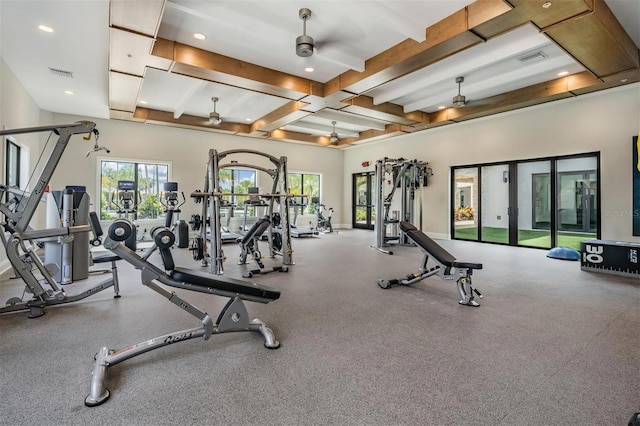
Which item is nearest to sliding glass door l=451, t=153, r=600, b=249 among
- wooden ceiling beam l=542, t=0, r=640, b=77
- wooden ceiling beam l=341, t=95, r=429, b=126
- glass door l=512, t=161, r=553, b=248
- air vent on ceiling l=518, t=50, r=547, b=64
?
glass door l=512, t=161, r=553, b=248

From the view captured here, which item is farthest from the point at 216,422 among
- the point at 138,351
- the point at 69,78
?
the point at 69,78

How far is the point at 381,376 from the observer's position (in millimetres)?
1958

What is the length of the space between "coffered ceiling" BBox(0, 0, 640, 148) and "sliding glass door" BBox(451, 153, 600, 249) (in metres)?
1.52

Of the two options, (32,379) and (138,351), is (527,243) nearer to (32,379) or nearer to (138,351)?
(138,351)

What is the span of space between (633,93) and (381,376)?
736 cm

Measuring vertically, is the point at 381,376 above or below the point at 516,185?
below

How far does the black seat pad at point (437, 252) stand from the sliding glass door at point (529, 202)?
470 cm

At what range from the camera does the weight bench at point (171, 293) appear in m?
2.01

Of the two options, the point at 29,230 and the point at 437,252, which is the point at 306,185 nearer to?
the point at 437,252

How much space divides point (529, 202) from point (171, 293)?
798cm

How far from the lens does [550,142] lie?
6875 mm

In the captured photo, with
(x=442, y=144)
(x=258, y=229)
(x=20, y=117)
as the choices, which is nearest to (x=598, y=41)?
(x=442, y=144)

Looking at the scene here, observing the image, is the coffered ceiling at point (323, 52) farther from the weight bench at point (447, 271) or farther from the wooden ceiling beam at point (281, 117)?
the weight bench at point (447, 271)

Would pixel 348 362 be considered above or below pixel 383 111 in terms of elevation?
below
